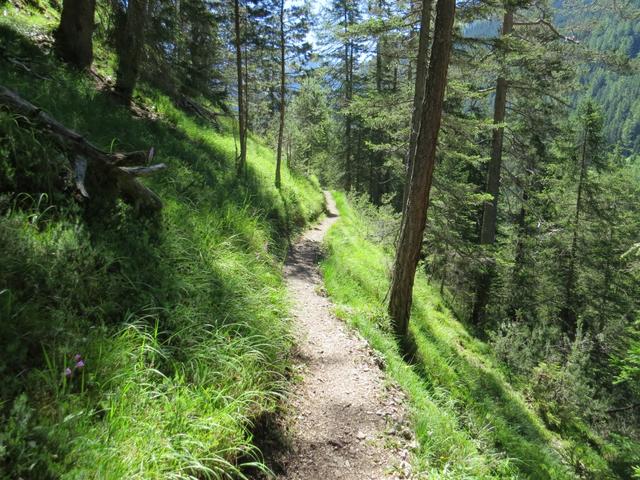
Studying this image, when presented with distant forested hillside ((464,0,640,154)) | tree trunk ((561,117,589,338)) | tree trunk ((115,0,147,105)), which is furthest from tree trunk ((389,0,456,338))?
tree trunk ((561,117,589,338))

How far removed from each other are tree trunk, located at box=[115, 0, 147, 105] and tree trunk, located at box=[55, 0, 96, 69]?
825mm

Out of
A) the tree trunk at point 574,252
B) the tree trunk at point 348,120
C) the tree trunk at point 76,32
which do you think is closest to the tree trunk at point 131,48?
the tree trunk at point 76,32

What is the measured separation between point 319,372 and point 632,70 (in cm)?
1582

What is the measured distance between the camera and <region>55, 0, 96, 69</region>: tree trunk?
8992 millimetres

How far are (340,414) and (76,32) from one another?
36.0ft

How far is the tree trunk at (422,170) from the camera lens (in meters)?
5.89

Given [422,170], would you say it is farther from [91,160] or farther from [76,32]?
[76,32]

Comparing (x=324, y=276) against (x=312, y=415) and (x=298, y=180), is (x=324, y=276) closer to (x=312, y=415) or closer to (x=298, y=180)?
(x=312, y=415)

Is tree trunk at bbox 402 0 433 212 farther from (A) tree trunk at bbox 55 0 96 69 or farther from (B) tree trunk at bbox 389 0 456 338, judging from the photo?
(A) tree trunk at bbox 55 0 96 69

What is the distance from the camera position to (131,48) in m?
9.42

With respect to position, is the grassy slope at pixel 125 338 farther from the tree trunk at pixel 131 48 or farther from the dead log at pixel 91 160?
the tree trunk at pixel 131 48

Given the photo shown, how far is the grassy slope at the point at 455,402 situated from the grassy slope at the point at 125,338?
6.19 ft

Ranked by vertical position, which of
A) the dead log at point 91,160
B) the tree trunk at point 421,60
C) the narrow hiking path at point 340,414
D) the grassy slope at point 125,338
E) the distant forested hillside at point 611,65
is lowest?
the narrow hiking path at point 340,414

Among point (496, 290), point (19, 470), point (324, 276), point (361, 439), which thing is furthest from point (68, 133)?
point (496, 290)
